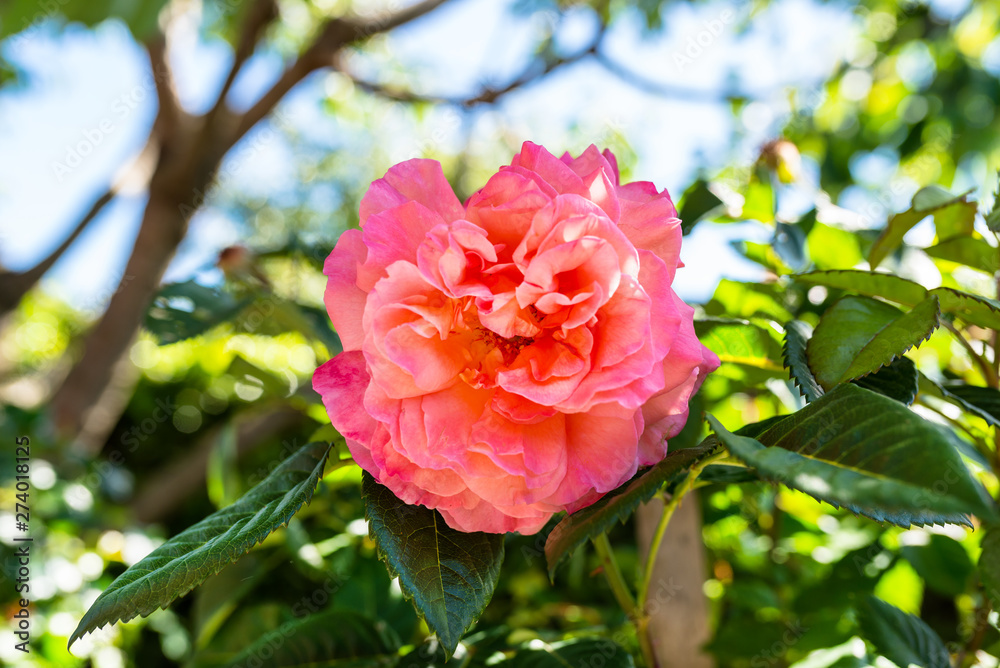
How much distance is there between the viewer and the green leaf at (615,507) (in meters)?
0.35

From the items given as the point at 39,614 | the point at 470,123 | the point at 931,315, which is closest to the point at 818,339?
the point at 931,315

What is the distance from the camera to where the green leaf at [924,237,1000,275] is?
0.57 metres

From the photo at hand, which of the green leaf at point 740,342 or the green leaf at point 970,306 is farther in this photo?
the green leaf at point 740,342

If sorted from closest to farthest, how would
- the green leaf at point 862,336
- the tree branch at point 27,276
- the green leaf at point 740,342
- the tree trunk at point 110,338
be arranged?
1. the green leaf at point 862,336
2. the green leaf at point 740,342
3. the tree trunk at point 110,338
4. the tree branch at point 27,276

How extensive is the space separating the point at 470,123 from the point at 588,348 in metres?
2.54

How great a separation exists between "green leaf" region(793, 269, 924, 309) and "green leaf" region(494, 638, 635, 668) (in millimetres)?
341

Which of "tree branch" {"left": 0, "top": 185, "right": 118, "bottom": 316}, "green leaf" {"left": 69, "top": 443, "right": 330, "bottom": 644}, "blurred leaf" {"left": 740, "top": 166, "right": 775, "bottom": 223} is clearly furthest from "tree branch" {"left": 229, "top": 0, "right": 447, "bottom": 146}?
"green leaf" {"left": 69, "top": 443, "right": 330, "bottom": 644}

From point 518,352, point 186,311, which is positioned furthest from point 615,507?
point 186,311

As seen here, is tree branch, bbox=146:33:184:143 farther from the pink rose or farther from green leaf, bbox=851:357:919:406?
green leaf, bbox=851:357:919:406

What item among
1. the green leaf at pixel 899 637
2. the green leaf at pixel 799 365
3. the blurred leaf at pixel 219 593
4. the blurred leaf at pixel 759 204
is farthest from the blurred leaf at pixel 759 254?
the blurred leaf at pixel 219 593

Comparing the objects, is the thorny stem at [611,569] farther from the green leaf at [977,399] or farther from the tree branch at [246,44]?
the tree branch at [246,44]

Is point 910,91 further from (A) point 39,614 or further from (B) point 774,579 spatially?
(A) point 39,614

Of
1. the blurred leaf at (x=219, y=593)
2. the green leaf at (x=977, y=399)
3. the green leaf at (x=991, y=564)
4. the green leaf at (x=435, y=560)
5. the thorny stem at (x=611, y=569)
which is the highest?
the green leaf at (x=977, y=399)

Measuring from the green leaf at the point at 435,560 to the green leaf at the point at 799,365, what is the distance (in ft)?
0.74
